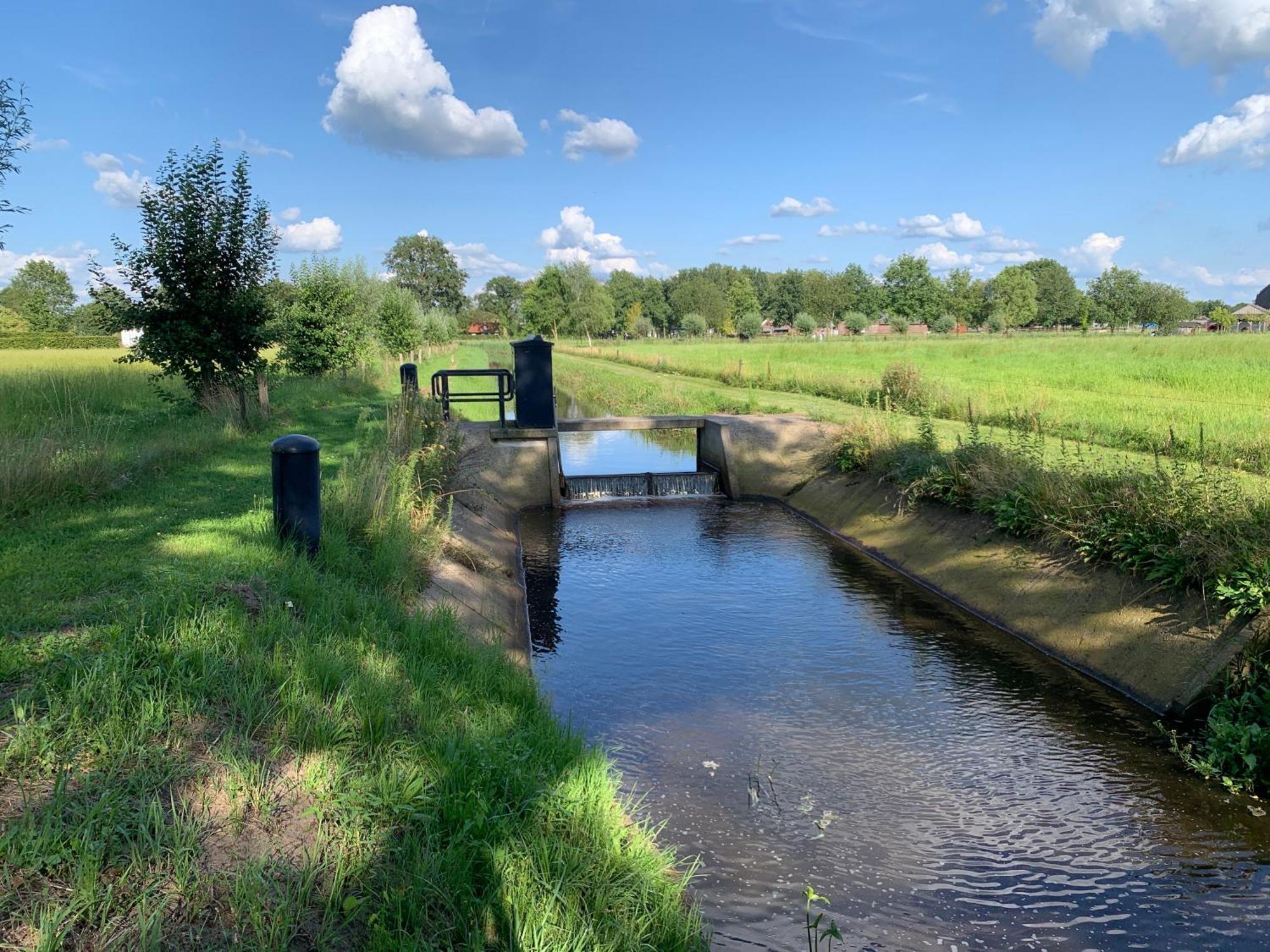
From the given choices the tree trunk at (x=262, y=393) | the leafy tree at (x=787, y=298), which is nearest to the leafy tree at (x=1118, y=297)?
the leafy tree at (x=787, y=298)

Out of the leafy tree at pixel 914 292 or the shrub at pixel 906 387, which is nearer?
the shrub at pixel 906 387

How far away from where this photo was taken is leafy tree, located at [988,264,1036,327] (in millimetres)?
118312

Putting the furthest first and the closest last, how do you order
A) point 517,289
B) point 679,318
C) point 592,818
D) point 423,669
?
point 517,289 < point 679,318 < point 423,669 < point 592,818

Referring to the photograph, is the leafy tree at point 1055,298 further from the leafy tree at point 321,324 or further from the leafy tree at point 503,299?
the leafy tree at point 321,324

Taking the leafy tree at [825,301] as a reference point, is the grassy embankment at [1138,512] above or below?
below

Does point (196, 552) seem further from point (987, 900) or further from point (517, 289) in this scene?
point (517, 289)

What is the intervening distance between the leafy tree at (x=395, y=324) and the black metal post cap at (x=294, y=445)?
114 feet

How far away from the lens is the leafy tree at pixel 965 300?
116000 millimetres

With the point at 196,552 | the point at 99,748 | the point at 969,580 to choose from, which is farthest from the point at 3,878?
the point at 969,580

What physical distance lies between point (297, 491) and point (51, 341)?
58.1 meters

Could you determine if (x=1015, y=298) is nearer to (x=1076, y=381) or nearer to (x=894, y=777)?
(x=1076, y=381)

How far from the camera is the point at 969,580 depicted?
32.9 feet

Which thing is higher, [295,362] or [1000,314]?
[1000,314]

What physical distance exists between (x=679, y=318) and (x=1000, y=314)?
43.1 metres
